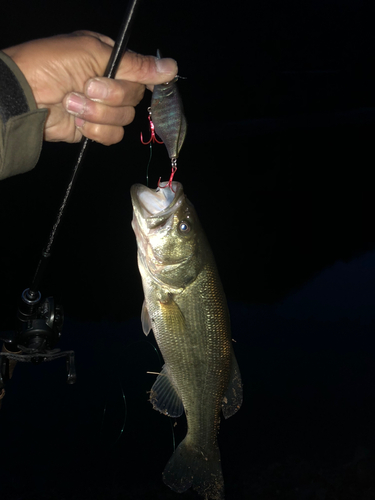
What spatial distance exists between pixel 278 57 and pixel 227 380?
3959 cm

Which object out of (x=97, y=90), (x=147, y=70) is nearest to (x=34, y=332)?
(x=97, y=90)

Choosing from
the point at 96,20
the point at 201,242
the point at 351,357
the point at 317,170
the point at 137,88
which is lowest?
the point at 351,357

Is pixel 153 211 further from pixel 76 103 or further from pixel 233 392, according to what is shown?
pixel 233 392

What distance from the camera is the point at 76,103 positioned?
5.38 ft

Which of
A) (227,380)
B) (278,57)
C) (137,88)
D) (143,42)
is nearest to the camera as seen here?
(137,88)

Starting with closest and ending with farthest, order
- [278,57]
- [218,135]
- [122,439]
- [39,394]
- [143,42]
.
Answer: [122,439] → [39,394] → [218,135] → [143,42] → [278,57]

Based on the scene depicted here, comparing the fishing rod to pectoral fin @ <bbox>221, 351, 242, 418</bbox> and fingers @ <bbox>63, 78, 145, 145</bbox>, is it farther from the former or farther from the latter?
pectoral fin @ <bbox>221, 351, 242, 418</bbox>

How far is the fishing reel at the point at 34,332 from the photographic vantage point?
2.36 metres

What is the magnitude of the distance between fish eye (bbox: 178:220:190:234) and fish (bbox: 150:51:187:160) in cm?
41

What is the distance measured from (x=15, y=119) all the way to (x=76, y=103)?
1.20 feet

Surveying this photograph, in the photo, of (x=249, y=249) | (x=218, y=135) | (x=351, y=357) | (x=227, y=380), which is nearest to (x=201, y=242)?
(x=227, y=380)

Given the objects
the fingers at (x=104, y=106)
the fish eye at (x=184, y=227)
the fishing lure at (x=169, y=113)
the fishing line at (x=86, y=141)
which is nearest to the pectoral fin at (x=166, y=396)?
the fish eye at (x=184, y=227)

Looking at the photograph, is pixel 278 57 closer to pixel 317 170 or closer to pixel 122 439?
pixel 317 170

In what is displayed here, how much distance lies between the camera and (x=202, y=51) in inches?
1072
